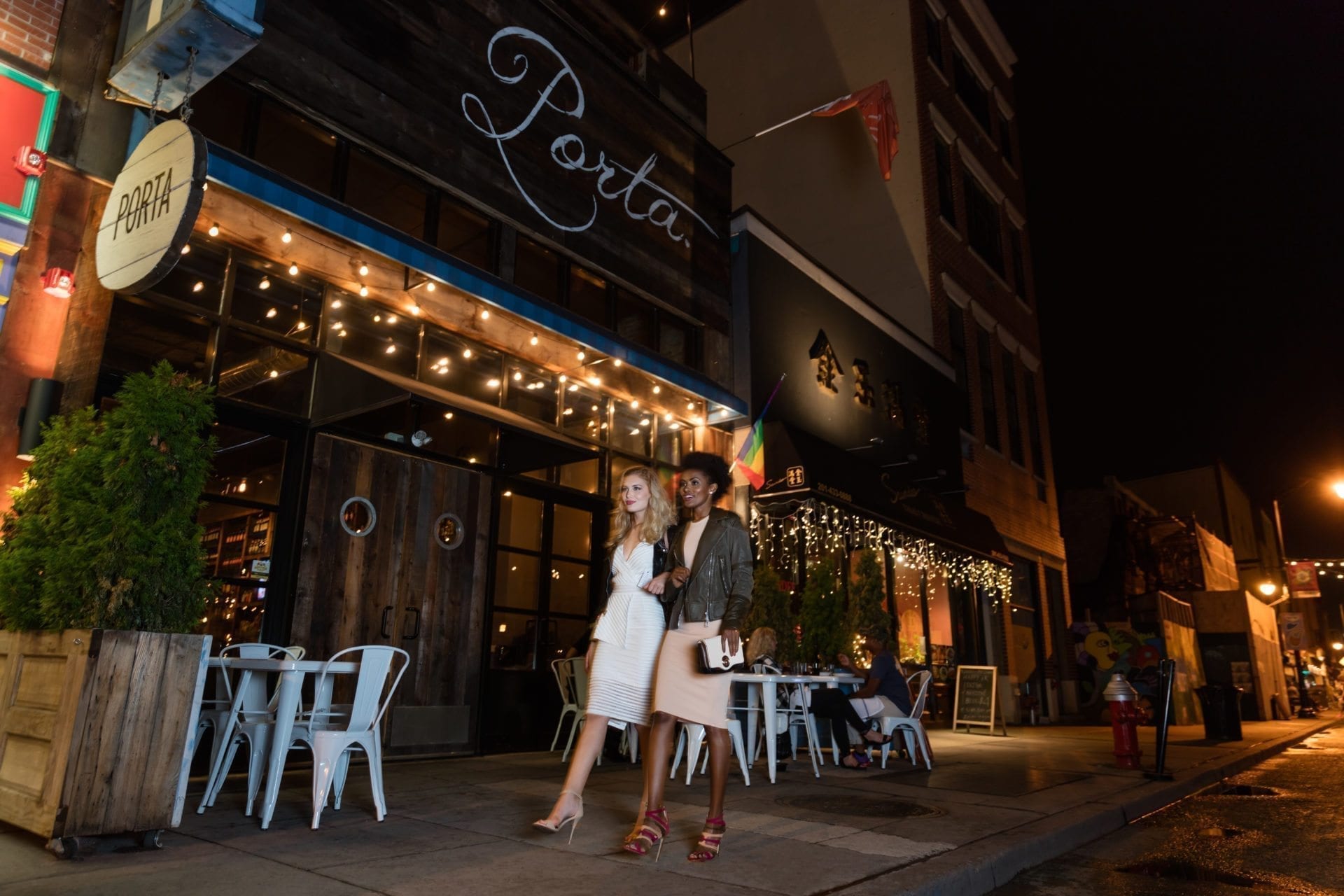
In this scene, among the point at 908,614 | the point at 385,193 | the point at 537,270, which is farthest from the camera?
the point at 908,614

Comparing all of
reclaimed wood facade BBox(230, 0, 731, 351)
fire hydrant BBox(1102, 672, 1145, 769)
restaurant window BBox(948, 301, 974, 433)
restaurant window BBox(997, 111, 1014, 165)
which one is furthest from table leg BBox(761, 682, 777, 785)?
restaurant window BBox(997, 111, 1014, 165)

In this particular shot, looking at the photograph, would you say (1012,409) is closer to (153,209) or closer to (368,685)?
(368,685)

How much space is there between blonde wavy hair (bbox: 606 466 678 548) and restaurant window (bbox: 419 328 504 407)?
4.15 meters

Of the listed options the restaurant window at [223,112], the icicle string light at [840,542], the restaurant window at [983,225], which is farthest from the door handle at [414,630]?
the restaurant window at [983,225]

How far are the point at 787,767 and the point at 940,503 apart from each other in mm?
7580

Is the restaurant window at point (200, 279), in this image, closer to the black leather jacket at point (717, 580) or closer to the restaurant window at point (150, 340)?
the restaurant window at point (150, 340)

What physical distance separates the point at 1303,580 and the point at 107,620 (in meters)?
33.9

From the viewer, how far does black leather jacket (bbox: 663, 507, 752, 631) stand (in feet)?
12.7

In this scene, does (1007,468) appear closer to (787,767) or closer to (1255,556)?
(787,767)

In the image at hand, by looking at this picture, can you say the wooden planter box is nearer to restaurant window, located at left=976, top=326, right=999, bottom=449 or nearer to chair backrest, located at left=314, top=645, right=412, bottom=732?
chair backrest, located at left=314, top=645, right=412, bottom=732

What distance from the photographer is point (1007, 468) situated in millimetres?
18562

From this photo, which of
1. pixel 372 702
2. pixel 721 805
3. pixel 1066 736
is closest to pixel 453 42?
pixel 372 702

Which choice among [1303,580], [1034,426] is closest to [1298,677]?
[1303,580]

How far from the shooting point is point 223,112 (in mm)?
6164
